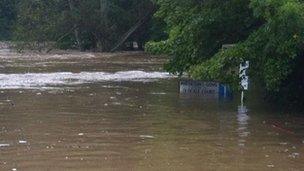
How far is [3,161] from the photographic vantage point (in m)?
11.7

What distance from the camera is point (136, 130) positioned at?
1523cm

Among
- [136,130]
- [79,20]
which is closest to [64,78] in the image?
[136,130]

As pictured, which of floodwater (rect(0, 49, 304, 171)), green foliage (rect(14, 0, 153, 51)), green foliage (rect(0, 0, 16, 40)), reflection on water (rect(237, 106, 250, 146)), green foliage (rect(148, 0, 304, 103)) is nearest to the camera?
floodwater (rect(0, 49, 304, 171))

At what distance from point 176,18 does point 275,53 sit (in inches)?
163

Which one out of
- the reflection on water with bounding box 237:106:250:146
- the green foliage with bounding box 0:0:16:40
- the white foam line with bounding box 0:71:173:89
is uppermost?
the green foliage with bounding box 0:0:16:40

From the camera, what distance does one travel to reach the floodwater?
11.8 metres

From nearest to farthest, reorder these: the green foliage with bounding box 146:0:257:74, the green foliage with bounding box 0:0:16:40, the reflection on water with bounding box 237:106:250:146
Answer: the reflection on water with bounding box 237:106:250:146 < the green foliage with bounding box 146:0:257:74 < the green foliage with bounding box 0:0:16:40

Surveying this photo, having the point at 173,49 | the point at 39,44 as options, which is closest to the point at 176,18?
the point at 173,49

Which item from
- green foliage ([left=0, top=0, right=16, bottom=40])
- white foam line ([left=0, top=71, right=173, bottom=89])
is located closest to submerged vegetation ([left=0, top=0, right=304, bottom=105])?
white foam line ([left=0, top=71, right=173, bottom=89])

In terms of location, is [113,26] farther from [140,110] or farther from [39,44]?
[140,110]

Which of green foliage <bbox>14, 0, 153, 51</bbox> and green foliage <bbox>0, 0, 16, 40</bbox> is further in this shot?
green foliage <bbox>0, 0, 16, 40</bbox>

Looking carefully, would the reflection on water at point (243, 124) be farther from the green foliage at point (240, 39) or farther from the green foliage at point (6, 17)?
the green foliage at point (6, 17)

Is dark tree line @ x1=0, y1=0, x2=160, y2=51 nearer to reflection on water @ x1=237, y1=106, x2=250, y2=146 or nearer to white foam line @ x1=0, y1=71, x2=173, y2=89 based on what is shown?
white foam line @ x1=0, y1=71, x2=173, y2=89

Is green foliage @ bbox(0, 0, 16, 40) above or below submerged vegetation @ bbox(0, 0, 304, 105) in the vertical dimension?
above
